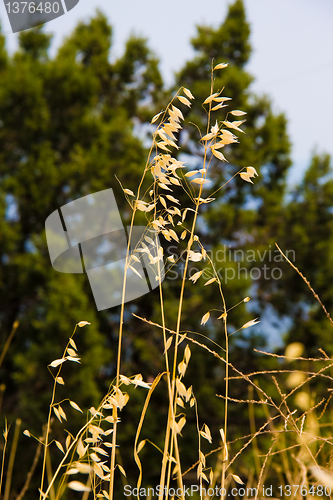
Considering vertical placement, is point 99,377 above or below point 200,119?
below

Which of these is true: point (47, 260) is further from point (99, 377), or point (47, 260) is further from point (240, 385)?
point (240, 385)

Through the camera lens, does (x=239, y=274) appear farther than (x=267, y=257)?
No

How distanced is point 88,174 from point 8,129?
47.3 inches

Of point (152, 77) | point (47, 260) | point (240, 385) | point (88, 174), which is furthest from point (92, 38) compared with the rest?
point (240, 385)

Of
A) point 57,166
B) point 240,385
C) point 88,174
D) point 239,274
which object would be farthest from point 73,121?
point 240,385

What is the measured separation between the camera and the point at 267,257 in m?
3.50

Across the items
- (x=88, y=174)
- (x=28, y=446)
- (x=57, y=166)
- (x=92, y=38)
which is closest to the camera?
(x=28, y=446)

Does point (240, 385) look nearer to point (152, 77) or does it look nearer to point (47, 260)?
point (47, 260)

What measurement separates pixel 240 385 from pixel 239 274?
1.09 m

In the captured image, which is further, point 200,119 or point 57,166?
point 57,166

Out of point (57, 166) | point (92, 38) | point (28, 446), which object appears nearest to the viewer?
point (28, 446)

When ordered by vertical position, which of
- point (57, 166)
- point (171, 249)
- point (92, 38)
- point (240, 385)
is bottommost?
point (240, 385)

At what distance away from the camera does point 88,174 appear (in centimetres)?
344

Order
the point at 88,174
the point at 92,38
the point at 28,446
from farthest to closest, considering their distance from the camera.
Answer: the point at 92,38
the point at 88,174
the point at 28,446
